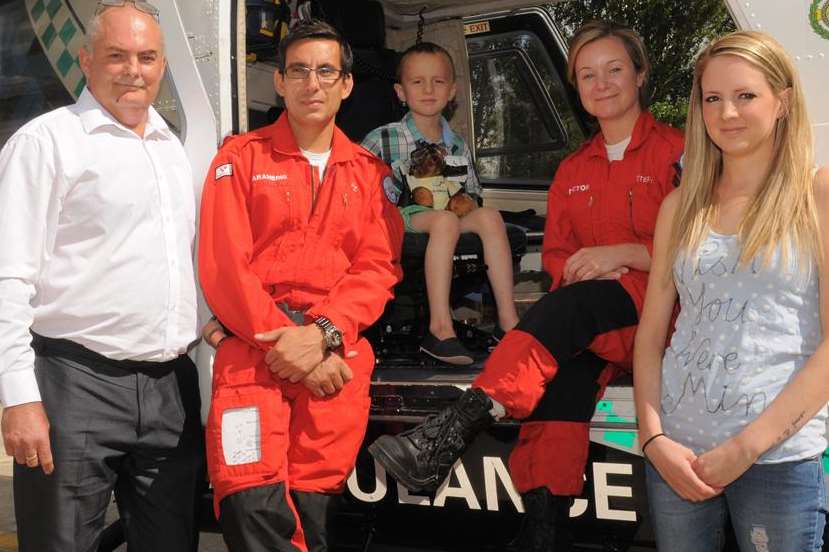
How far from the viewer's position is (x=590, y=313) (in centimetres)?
240

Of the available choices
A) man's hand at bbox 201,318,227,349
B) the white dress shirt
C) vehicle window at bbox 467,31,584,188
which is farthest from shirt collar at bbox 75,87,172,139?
vehicle window at bbox 467,31,584,188

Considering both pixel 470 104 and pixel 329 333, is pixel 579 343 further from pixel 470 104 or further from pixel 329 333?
pixel 470 104

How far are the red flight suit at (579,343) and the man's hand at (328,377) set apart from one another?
0.37m

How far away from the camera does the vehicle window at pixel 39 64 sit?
2973 millimetres

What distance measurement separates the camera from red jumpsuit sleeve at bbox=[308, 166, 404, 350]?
2541mm

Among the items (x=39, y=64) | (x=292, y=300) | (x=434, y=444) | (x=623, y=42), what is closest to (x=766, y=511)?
(x=434, y=444)

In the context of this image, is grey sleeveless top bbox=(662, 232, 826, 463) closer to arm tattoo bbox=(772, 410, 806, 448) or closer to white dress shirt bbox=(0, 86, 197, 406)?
arm tattoo bbox=(772, 410, 806, 448)

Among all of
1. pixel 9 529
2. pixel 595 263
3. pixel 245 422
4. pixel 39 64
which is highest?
pixel 39 64

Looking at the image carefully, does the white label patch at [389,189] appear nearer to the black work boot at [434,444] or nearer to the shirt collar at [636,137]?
the shirt collar at [636,137]

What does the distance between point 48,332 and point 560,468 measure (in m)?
1.35

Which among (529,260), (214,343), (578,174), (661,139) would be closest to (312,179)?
(214,343)

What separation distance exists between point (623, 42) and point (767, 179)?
3.05 ft

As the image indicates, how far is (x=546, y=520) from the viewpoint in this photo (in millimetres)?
2354

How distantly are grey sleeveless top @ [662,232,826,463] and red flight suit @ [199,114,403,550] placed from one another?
951 millimetres
